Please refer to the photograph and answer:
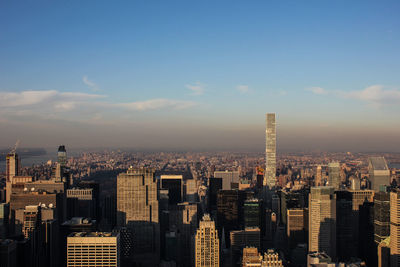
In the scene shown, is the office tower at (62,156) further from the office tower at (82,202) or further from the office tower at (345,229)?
the office tower at (345,229)

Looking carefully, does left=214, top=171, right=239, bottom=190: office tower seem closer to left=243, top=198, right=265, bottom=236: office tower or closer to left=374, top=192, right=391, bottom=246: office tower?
left=243, top=198, right=265, bottom=236: office tower

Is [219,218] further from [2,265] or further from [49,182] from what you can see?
[2,265]

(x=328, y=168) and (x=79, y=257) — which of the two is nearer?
(x=79, y=257)

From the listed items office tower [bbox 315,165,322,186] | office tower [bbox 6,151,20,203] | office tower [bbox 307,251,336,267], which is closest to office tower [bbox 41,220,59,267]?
office tower [bbox 6,151,20,203]

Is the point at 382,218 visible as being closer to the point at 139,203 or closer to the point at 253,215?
the point at 253,215

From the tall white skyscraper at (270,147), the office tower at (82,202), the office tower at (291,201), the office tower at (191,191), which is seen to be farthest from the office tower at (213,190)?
the office tower at (82,202)

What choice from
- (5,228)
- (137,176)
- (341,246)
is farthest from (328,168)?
(5,228)
